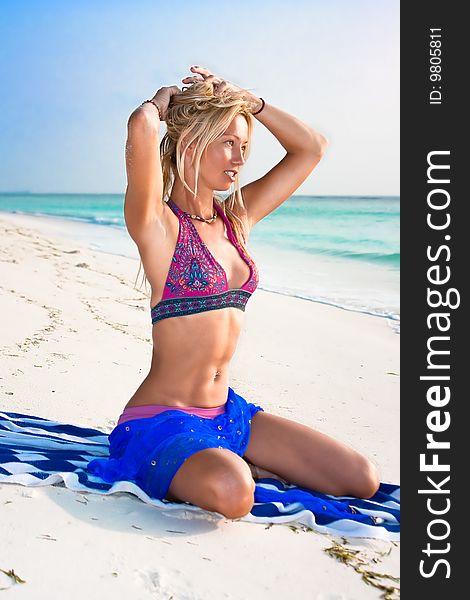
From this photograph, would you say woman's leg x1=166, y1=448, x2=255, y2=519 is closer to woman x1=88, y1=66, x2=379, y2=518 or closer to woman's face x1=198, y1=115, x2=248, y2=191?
woman x1=88, y1=66, x2=379, y2=518

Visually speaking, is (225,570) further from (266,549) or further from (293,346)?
(293,346)

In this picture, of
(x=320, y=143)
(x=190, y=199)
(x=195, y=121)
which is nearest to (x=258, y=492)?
(x=190, y=199)

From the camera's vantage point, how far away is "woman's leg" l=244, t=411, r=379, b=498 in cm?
360

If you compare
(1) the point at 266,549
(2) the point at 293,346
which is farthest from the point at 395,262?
(1) the point at 266,549

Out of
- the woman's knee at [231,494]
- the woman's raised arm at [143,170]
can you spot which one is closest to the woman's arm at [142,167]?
the woman's raised arm at [143,170]

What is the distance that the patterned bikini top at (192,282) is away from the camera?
346cm

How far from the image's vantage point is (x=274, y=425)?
148 inches

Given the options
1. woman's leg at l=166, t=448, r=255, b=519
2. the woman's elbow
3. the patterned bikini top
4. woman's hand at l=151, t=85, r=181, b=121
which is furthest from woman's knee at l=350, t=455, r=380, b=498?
woman's hand at l=151, t=85, r=181, b=121

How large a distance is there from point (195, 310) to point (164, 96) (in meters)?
0.94

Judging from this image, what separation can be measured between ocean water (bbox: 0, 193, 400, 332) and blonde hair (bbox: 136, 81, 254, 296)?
560 centimetres

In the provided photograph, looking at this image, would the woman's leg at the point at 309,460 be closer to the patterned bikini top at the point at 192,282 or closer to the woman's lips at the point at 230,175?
the patterned bikini top at the point at 192,282

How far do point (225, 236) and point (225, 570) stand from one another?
1.58 metres

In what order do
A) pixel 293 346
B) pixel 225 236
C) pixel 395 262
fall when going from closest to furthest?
1. pixel 225 236
2. pixel 293 346
3. pixel 395 262

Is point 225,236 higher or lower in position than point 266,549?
higher
